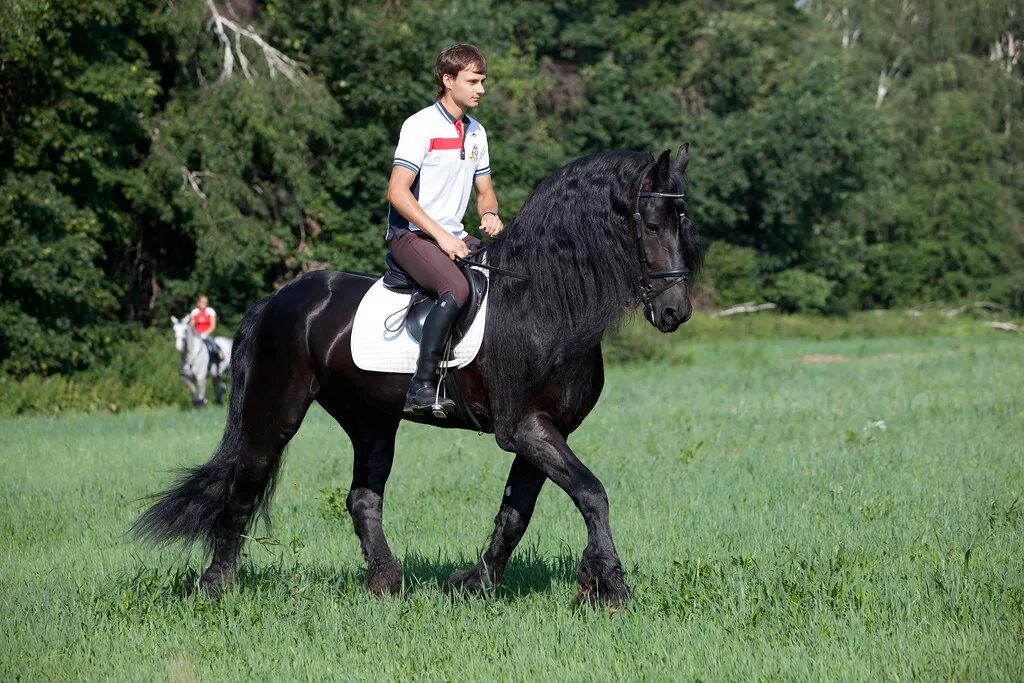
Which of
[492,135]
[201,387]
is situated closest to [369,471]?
[201,387]

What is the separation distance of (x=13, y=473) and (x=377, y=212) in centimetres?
2239

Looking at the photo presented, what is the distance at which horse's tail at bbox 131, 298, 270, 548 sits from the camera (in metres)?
7.39

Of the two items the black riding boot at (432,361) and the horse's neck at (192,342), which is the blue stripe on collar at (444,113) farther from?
the horse's neck at (192,342)

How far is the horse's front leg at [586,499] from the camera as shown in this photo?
5.95 m

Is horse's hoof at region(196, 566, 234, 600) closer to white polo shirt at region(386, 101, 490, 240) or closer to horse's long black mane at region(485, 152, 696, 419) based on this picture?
horse's long black mane at region(485, 152, 696, 419)

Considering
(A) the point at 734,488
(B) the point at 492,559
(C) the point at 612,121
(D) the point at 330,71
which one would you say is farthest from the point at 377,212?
(B) the point at 492,559

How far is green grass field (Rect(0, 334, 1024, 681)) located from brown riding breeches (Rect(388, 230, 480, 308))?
5.66 ft

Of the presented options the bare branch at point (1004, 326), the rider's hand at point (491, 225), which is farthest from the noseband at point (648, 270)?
the bare branch at point (1004, 326)

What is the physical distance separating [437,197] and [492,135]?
3287 cm

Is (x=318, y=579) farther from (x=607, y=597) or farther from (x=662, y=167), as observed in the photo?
(x=662, y=167)

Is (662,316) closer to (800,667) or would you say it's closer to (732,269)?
(800,667)

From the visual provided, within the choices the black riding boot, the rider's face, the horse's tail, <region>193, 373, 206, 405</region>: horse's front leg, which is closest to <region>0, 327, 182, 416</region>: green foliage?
<region>193, 373, 206, 405</region>: horse's front leg

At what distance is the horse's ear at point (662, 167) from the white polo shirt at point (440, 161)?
3.93 feet

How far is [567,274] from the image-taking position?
A: 6.18 meters
